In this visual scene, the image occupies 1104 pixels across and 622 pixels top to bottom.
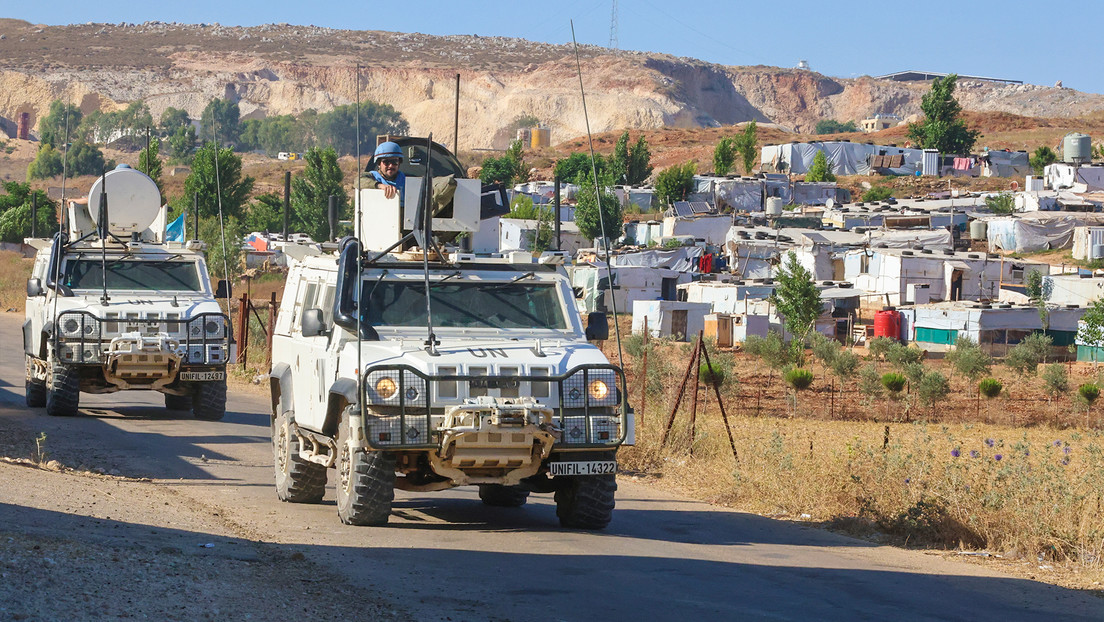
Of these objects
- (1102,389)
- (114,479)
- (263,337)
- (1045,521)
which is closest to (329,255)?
(114,479)

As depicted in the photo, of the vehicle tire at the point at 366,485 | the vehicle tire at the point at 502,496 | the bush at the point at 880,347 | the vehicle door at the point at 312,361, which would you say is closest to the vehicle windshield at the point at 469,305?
the vehicle door at the point at 312,361

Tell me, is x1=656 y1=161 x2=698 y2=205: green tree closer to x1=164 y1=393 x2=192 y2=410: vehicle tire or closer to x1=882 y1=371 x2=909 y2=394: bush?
x1=882 y1=371 x2=909 y2=394: bush

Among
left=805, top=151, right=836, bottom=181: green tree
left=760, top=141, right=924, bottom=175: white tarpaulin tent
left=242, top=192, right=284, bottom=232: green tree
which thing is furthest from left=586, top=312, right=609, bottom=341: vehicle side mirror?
left=760, top=141, right=924, bottom=175: white tarpaulin tent

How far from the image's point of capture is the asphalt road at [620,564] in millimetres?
7781

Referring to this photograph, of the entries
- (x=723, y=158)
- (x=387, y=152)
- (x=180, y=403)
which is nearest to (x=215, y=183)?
(x=723, y=158)

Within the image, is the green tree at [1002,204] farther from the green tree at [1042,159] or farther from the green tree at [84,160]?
the green tree at [84,160]

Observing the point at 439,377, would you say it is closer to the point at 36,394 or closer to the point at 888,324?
the point at 36,394

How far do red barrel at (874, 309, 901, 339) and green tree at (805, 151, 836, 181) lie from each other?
4809 cm

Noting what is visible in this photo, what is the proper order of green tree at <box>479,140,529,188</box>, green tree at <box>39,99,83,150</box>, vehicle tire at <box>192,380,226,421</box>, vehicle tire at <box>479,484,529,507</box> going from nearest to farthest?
vehicle tire at <box>479,484,529,507</box>, vehicle tire at <box>192,380,226,421</box>, green tree at <box>479,140,529,188</box>, green tree at <box>39,99,83,150</box>

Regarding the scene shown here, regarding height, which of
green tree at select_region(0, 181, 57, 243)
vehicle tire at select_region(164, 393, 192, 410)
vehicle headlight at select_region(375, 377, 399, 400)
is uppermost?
green tree at select_region(0, 181, 57, 243)

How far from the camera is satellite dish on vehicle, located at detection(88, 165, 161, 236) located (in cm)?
1956

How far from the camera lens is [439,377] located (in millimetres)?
9391

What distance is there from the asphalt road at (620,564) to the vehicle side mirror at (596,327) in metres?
1.60

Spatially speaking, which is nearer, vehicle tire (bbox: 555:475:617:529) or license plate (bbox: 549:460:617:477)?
license plate (bbox: 549:460:617:477)
